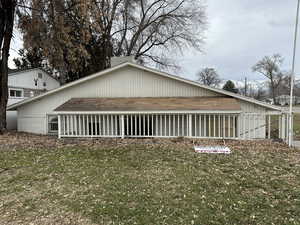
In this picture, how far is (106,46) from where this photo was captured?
24.9 meters

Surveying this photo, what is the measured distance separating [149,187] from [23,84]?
18581mm

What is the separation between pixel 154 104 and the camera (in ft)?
41.1

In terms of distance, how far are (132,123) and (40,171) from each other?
6.19m

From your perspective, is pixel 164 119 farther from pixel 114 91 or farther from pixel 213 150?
pixel 213 150

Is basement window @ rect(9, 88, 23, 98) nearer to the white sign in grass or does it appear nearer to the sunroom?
the sunroom

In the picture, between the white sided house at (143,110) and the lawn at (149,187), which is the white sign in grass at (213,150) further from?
the white sided house at (143,110)

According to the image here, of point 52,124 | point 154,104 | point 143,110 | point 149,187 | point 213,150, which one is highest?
point 154,104

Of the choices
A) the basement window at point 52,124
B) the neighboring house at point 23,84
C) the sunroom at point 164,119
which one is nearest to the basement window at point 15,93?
the neighboring house at point 23,84

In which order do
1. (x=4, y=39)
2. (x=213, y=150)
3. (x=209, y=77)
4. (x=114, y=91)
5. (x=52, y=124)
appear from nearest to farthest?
(x=213, y=150)
(x=4, y=39)
(x=114, y=91)
(x=52, y=124)
(x=209, y=77)

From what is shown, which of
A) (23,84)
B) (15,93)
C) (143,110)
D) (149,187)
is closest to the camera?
(149,187)

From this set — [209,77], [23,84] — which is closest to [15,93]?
[23,84]

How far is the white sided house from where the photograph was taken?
39.0 ft

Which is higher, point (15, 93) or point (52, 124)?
point (15, 93)

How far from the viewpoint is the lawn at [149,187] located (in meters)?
4.07
